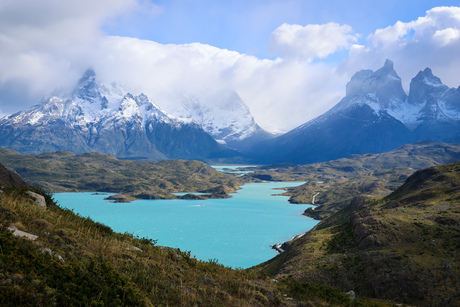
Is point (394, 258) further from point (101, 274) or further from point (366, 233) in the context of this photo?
point (101, 274)

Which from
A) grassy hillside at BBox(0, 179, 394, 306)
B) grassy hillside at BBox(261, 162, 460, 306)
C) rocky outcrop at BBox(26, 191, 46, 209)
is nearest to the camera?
grassy hillside at BBox(0, 179, 394, 306)

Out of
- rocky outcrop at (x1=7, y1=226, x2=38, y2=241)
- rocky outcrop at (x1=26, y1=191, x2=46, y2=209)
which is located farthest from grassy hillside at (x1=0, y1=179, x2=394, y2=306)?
rocky outcrop at (x1=26, y1=191, x2=46, y2=209)

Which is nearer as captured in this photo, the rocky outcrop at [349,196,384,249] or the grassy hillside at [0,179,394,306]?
the grassy hillside at [0,179,394,306]

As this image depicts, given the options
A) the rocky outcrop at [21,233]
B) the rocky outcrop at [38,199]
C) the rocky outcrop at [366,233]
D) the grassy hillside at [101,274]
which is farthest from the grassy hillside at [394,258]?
the rocky outcrop at [21,233]

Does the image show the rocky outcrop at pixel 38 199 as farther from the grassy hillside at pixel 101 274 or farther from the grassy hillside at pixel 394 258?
the grassy hillside at pixel 394 258

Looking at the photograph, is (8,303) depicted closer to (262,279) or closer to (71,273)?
(71,273)

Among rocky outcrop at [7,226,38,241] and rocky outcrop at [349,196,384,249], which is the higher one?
rocky outcrop at [7,226,38,241]

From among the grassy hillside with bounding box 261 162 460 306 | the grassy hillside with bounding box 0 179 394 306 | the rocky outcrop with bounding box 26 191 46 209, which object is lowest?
the grassy hillside with bounding box 261 162 460 306

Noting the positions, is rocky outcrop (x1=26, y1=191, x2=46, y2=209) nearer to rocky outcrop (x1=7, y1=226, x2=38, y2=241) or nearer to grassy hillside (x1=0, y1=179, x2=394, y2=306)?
grassy hillside (x1=0, y1=179, x2=394, y2=306)

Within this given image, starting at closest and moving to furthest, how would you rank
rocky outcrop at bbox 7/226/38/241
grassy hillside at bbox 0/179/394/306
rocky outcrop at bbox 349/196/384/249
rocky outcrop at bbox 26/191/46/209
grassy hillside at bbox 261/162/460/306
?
grassy hillside at bbox 0/179/394/306, rocky outcrop at bbox 7/226/38/241, rocky outcrop at bbox 26/191/46/209, grassy hillside at bbox 261/162/460/306, rocky outcrop at bbox 349/196/384/249
